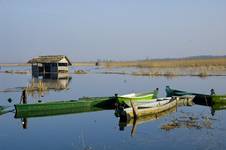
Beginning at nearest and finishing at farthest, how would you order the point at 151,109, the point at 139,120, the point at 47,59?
the point at 139,120, the point at 151,109, the point at 47,59

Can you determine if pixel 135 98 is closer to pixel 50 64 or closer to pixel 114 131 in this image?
pixel 114 131

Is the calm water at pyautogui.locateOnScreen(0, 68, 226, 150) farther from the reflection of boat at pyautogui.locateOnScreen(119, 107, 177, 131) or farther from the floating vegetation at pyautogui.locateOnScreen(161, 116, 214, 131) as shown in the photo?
the reflection of boat at pyautogui.locateOnScreen(119, 107, 177, 131)

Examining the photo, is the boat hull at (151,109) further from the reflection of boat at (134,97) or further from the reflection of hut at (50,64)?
the reflection of hut at (50,64)

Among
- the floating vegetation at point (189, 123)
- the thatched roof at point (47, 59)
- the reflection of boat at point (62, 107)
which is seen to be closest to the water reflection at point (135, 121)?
the floating vegetation at point (189, 123)

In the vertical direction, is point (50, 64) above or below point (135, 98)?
above

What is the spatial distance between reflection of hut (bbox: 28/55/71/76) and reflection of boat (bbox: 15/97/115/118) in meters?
27.8

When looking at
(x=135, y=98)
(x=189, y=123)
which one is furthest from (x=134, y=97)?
(x=189, y=123)

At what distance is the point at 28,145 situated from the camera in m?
16.0

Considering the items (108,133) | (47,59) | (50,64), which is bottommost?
(108,133)

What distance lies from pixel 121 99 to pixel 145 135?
685 centimetres

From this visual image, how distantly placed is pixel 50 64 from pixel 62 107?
30.9 m

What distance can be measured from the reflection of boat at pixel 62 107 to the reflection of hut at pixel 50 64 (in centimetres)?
2776

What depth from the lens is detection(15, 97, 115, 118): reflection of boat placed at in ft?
73.7

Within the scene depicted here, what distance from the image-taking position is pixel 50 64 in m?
53.7
